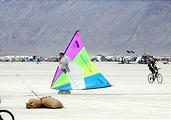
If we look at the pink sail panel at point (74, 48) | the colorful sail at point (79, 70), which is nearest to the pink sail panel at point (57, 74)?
the colorful sail at point (79, 70)

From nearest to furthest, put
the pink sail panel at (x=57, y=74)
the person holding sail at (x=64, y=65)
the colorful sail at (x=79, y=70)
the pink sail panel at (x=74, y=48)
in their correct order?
the pink sail panel at (x=57, y=74) < the person holding sail at (x=64, y=65) < the colorful sail at (x=79, y=70) < the pink sail panel at (x=74, y=48)

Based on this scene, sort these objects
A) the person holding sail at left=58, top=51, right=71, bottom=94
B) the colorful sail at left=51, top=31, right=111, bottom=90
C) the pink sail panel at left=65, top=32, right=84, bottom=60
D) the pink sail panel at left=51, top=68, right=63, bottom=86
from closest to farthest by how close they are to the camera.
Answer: the pink sail panel at left=51, top=68, right=63, bottom=86 < the person holding sail at left=58, top=51, right=71, bottom=94 < the colorful sail at left=51, top=31, right=111, bottom=90 < the pink sail panel at left=65, top=32, right=84, bottom=60

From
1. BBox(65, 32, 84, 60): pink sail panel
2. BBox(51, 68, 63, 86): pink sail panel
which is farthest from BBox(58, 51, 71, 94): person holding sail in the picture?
BBox(65, 32, 84, 60): pink sail panel

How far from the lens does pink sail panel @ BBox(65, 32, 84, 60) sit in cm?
2197

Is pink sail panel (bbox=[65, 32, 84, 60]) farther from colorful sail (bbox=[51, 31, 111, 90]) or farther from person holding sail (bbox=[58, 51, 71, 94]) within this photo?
person holding sail (bbox=[58, 51, 71, 94])

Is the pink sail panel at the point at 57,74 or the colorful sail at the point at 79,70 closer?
the pink sail panel at the point at 57,74

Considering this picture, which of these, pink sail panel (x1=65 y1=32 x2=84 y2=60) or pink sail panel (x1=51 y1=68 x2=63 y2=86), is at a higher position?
pink sail panel (x1=65 y1=32 x2=84 y2=60)

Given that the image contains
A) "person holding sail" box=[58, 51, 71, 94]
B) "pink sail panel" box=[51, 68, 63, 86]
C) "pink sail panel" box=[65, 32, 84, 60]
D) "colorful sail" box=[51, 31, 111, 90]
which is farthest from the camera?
"pink sail panel" box=[65, 32, 84, 60]

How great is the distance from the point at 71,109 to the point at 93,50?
180m

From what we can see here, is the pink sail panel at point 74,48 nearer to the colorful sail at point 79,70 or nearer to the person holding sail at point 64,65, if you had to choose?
the colorful sail at point 79,70

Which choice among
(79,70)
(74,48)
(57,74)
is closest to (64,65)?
(57,74)

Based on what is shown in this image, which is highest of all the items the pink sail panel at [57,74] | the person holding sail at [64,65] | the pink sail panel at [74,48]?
the pink sail panel at [74,48]

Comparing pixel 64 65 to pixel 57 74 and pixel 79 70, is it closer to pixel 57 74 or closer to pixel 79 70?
pixel 57 74

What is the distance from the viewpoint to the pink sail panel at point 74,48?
22.0m
